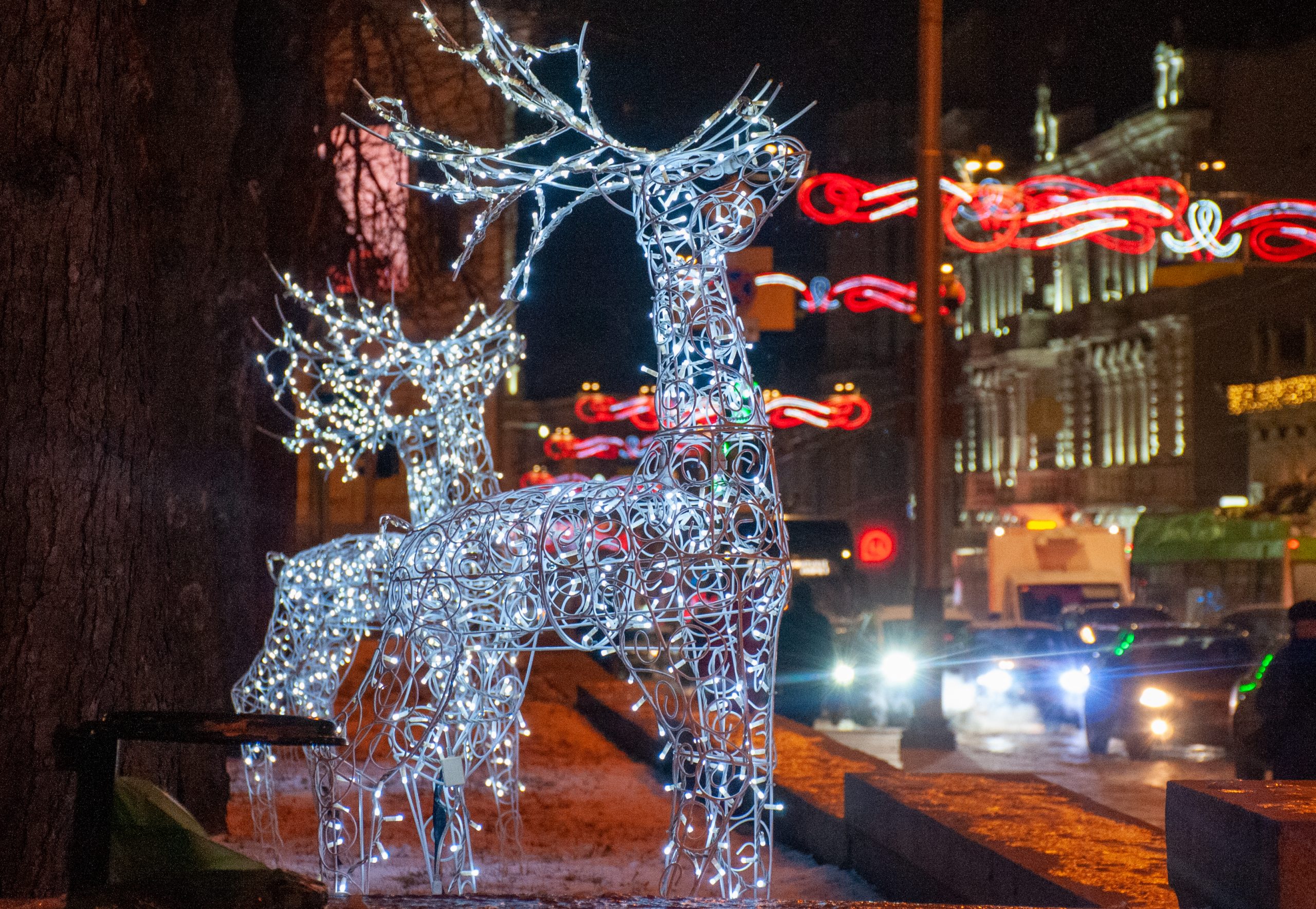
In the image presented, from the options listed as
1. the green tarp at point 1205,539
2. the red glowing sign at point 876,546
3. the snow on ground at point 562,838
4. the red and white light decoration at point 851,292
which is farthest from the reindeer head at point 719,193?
the red glowing sign at point 876,546

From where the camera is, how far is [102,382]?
6297mm

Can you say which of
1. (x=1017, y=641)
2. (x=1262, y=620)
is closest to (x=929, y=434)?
(x=1017, y=641)

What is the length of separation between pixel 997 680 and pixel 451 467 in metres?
12.9

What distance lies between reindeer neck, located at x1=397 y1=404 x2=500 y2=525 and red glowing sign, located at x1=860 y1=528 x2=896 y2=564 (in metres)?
28.2

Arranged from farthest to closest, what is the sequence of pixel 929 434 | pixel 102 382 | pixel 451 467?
pixel 929 434 < pixel 451 467 < pixel 102 382

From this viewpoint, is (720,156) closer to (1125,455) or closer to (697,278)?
(697,278)

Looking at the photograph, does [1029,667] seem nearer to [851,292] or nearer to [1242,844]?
[851,292]

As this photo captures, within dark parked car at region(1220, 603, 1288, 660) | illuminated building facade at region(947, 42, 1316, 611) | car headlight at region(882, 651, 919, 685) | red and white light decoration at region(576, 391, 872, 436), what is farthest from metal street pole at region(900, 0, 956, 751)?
illuminated building facade at region(947, 42, 1316, 611)

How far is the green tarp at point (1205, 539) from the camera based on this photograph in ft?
99.6

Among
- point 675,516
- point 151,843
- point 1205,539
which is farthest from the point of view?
point 1205,539

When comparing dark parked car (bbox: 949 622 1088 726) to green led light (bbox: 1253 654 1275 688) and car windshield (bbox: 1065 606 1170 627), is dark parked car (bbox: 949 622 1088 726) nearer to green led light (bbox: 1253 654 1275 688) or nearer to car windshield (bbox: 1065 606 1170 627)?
car windshield (bbox: 1065 606 1170 627)

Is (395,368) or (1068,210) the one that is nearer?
(395,368)

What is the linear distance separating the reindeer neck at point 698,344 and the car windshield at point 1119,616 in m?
16.7

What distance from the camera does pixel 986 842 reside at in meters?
5.86
